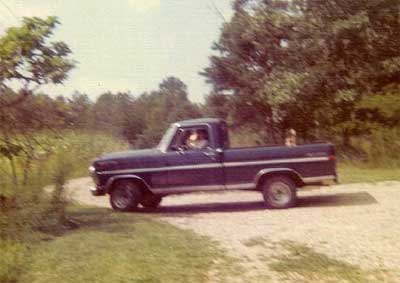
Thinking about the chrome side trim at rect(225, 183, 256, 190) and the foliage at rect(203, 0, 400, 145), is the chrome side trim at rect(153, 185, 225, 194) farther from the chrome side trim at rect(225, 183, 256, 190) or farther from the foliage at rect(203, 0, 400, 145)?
the foliage at rect(203, 0, 400, 145)

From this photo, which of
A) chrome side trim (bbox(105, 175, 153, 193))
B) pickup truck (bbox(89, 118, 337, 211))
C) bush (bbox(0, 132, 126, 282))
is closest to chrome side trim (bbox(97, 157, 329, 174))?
pickup truck (bbox(89, 118, 337, 211))

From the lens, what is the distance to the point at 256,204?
1401cm

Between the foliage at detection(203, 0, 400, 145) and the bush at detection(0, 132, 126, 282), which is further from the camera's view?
the foliage at detection(203, 0, 400, 145)

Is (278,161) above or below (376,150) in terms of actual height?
below

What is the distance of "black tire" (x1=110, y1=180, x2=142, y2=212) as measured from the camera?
13.4 metres

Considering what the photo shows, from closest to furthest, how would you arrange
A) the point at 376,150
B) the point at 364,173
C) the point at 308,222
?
the point at 308,222 < the point at 364,173 < the point at 376,150

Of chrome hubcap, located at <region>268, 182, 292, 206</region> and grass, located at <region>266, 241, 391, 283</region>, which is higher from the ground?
chrome hubcap, located at <region>268, 182, 292, 206</region>

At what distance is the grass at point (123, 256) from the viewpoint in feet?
23.4

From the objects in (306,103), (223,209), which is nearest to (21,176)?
(223,209)

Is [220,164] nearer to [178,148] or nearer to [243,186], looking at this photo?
[243,186]

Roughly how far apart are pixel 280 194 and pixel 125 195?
140 inches

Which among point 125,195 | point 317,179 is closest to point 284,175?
point 317,179

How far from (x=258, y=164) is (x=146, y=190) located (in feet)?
8.85

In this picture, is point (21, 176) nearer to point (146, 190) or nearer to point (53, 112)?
point (53, 112)
